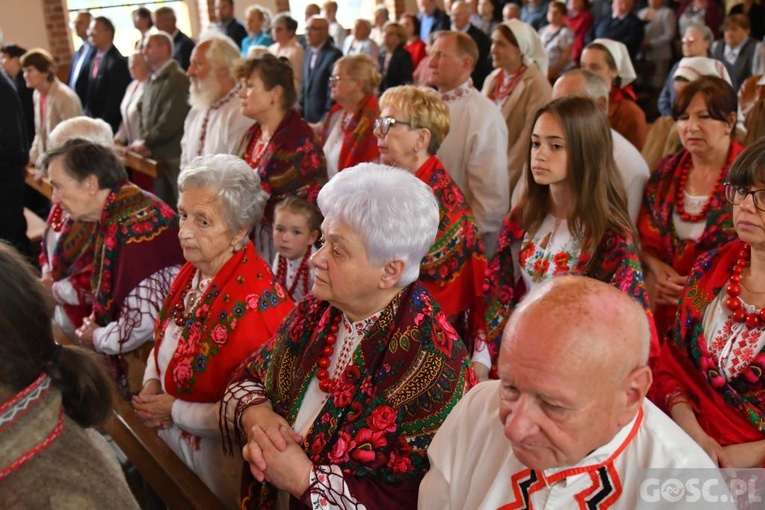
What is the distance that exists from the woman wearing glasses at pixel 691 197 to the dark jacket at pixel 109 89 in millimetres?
6041

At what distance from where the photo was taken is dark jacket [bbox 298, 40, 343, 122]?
788 cm

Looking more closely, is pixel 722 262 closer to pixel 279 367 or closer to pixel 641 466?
pixel 641 466

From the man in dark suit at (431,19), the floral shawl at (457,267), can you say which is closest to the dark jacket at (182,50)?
the man in dark suit at (431,19)

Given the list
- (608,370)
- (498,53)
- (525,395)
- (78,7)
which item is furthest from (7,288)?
(78,7)

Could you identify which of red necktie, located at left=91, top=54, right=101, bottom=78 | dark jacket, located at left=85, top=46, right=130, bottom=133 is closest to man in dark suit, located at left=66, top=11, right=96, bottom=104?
red necktie, located at left=91, top=54, right=101, bottom=78

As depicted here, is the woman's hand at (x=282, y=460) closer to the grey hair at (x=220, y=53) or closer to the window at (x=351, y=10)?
the grey hair at (x=220, y=53)

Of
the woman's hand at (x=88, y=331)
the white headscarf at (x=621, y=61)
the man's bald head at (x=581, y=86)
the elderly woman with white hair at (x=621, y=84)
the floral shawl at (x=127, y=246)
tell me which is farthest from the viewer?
the white headscarf at (x=621, y=61)

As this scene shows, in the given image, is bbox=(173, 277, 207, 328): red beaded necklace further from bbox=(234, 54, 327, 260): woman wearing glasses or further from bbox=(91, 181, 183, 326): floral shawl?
bbox=(234, 54, 327, 260): woman wearing glasses

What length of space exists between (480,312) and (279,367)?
1.09 m

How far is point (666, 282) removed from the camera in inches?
115

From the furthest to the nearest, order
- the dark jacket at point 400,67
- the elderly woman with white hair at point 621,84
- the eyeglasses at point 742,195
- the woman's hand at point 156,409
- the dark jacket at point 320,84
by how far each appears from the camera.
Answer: the dark jacket at point 400,67 < the dark jacket at point 320,84 < the elderly woman with white hair at point 621,84 < the woman's hand at point 156,409 < the eyeglasses at point 742,195

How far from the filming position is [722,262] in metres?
2.19

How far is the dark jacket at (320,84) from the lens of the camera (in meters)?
7.88

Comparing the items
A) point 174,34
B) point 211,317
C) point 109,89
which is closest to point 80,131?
point 211,317
